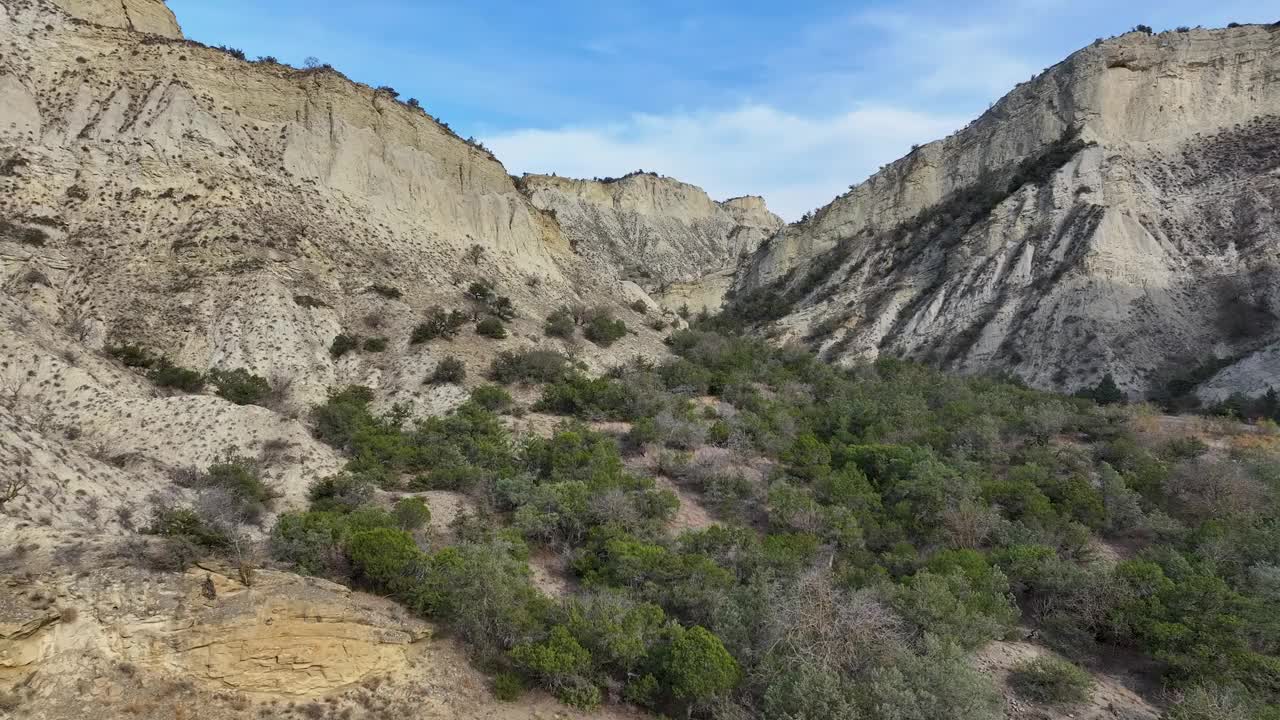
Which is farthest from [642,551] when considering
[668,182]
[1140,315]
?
[668,182]

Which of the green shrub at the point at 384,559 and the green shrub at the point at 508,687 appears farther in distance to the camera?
the green shrub at the point at 384,559

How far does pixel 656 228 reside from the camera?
237ft

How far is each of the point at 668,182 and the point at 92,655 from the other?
7240 cm

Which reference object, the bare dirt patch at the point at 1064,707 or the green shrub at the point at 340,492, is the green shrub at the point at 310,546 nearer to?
the green shrub at the point at 340,492

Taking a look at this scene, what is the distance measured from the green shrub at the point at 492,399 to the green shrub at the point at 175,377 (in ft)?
23.1

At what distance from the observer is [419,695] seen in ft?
27.6

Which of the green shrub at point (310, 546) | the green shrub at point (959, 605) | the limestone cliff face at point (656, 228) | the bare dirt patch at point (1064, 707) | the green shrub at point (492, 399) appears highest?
the limestone cliff face at point (656, 228)

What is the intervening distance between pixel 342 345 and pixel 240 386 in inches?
166

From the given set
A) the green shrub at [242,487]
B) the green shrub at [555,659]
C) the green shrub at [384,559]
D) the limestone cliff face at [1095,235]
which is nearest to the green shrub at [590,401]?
the green shrub at [242,487]

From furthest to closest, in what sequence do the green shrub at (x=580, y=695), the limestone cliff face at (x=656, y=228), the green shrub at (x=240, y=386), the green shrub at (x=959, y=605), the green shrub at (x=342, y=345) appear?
the limestone cliff face at (x=656, y=228)
the green shrub at (x=342, y=345)
the green shrub at (x=240, y=386)
the green shrub at (x=959, y=605)
the green shrub at (x=580, y=695)

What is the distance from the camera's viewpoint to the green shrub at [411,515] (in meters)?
13.2

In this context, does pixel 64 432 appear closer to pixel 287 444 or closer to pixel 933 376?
pixel 287 444

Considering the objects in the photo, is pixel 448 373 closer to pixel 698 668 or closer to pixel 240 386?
pixel 240 386

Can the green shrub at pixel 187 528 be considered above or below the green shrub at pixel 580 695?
above
